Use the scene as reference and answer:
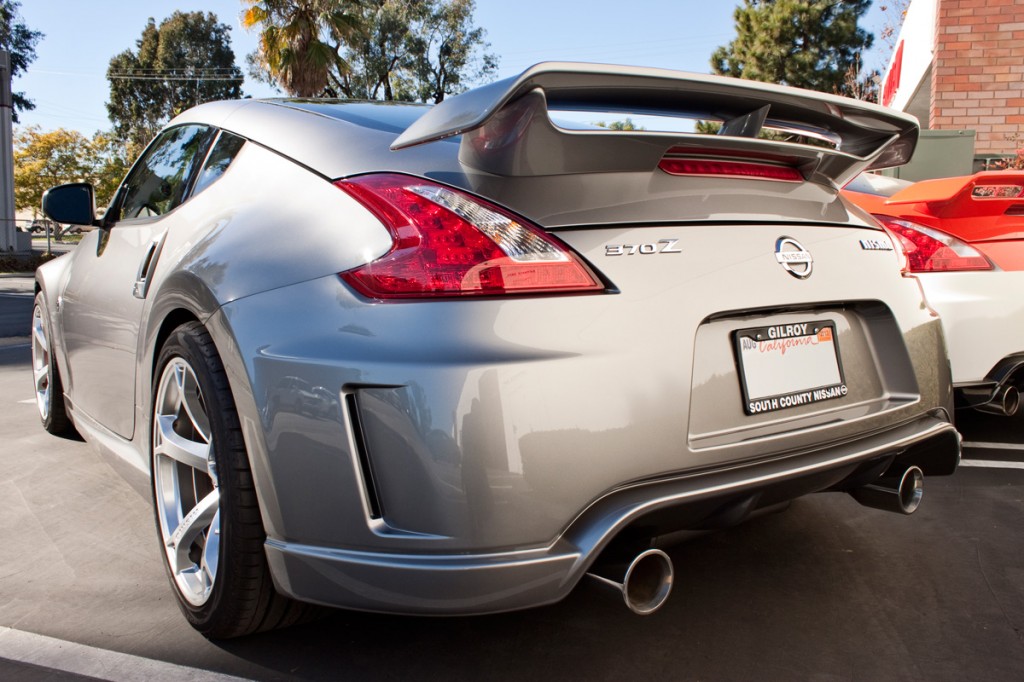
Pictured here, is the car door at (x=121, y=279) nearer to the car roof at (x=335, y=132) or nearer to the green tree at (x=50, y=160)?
the car roof at (x=335, y=132)

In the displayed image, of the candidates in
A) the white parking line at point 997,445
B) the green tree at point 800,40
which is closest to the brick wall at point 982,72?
the white parking line at point 997,445

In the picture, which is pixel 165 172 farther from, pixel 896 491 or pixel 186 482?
pixel 896 491

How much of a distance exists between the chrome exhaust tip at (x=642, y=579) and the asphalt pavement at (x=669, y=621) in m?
0.04

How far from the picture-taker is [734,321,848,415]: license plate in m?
1.98

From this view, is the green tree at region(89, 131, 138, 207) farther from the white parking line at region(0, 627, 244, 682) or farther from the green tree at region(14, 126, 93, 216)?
the white parking line at region(0, 627, 244, 682)

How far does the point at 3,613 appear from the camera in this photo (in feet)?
7.91

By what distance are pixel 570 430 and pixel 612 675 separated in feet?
2.27

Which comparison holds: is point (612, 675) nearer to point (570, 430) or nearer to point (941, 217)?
point (570, 430)

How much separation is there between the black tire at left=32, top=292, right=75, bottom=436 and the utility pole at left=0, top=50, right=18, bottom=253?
82.3 feet

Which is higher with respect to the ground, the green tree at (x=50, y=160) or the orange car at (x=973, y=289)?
the green tree at (x=50, y=160)

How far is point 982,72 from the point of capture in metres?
13.2

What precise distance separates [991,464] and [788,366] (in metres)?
2.29

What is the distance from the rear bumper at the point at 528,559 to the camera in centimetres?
171

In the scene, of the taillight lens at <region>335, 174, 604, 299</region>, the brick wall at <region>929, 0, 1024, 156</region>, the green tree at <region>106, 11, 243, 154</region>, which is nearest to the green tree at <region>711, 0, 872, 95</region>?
the brick wall at <region>929, 0, 1024, 156</region>
